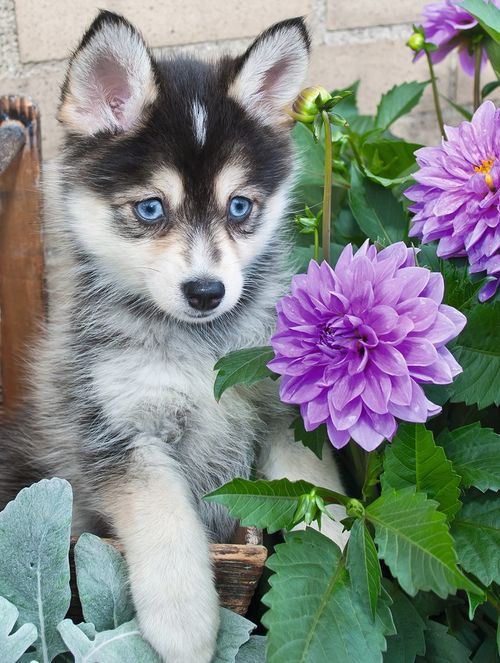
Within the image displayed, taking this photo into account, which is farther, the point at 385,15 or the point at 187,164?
the point at 385,15

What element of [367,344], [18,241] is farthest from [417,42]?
[18,241]

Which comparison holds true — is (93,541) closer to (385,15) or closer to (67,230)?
(67,230)

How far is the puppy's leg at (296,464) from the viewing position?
4.56 feet

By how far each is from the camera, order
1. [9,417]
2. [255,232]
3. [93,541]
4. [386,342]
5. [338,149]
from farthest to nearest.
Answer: [9,417] → [338,149] → [255,232] → [93,541] → [386,342]

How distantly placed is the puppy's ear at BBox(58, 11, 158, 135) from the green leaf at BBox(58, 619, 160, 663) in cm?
79

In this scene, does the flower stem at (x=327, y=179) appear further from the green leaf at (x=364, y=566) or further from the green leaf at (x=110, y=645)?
the green leaf at (x=110, y=645)

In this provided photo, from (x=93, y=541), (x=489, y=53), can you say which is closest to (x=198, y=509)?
(x=93, y=541)

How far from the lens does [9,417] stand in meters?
1.81

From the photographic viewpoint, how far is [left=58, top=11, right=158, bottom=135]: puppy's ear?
49.1 inches

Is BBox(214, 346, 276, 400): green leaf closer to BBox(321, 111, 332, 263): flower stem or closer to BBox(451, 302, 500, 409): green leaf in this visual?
BBox(321, 111, 332, 263): flower stem

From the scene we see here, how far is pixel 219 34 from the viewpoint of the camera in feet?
7.23

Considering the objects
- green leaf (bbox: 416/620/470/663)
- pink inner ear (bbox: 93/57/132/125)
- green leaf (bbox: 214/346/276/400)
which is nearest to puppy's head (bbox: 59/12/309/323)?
pink inner ear (bbox: 93/57/132/125)

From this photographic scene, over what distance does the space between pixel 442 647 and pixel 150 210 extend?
2.70ft

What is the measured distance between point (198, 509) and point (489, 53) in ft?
3.38
